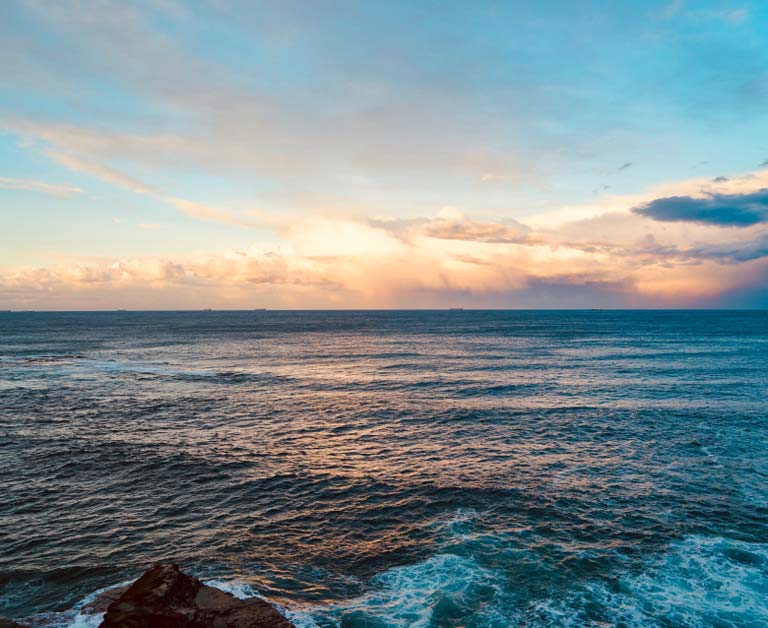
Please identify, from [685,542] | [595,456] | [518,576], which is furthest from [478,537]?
[595,456]

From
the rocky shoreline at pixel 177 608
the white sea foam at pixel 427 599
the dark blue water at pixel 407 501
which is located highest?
the rocky shoreline at pixel 177 608

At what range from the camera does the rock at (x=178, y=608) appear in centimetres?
1345

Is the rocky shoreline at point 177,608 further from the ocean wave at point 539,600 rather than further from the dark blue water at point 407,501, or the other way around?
the dark blue water at point 407,501

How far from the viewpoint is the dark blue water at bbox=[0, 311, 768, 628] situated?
18.0m

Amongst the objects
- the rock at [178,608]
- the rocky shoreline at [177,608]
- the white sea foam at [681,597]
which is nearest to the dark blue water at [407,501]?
the white sea foam at [681,597]

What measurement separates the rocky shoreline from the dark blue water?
1.84 meters

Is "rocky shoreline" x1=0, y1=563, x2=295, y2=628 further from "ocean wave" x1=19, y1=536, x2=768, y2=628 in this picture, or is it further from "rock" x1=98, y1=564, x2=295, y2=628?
"ocean wave" x1=19, y1=536, x2=768, y2=628

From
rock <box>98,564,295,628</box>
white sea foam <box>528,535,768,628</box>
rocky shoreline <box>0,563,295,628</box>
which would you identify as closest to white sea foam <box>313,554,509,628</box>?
white sea foam <box>528,535,768,628</box>

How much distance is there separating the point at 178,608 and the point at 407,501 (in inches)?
565

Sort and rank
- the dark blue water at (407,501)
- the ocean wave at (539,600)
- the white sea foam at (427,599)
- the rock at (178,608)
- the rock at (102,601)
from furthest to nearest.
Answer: the dark blue water at (407,501)
the white sea foam at (427,599)
the ocean wave at (539,600)
the rock at (102,601)
the rock at (178,608)

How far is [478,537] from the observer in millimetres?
22328

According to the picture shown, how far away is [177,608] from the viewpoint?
1402 centimetres

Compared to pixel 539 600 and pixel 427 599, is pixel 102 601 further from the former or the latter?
pixel 539 600

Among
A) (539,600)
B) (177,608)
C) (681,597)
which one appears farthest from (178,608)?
(681,597)
